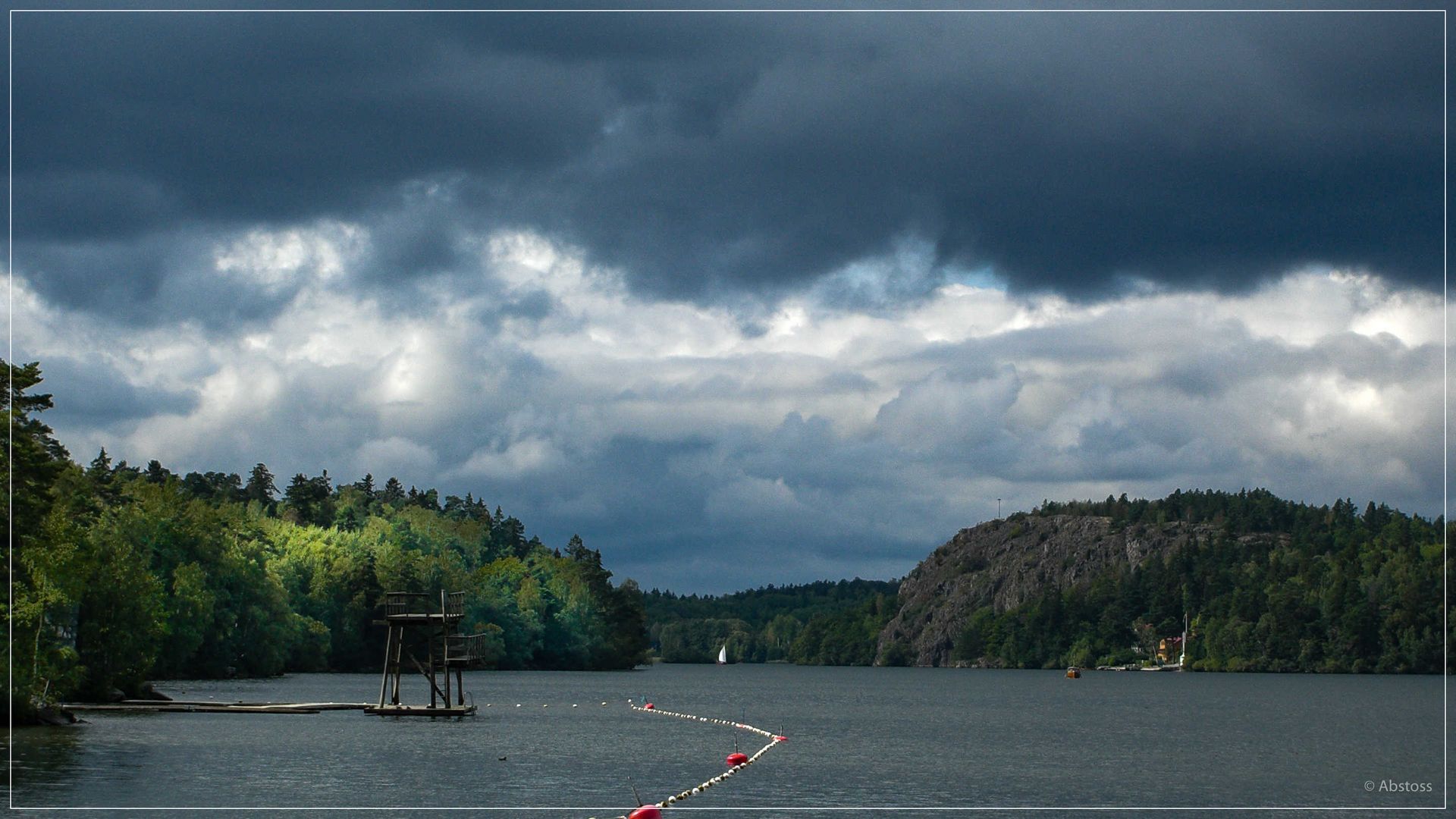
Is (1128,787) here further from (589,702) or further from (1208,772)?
(589,702)

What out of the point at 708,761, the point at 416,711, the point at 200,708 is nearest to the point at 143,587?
the point at 200,708

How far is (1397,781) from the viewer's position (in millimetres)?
74375

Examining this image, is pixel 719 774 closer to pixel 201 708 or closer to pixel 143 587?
pixel 201 708

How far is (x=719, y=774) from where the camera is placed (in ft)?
230

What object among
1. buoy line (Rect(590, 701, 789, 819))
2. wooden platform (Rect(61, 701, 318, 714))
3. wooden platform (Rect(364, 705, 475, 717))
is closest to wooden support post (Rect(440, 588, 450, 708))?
wooden platform (Rect(364, 705, 475, 717))

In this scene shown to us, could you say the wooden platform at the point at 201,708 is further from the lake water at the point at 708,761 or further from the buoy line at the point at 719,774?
the buoy line at the point at 719,774

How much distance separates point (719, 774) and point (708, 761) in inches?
302

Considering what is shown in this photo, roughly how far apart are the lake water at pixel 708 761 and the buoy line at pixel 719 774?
3.02 ft

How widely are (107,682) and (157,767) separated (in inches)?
1686

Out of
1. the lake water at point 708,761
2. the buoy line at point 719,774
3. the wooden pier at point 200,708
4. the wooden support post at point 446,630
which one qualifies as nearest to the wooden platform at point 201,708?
the wooden pier at point 200,708

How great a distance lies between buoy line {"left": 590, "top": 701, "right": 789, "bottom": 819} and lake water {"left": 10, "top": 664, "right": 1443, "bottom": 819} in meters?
0.92

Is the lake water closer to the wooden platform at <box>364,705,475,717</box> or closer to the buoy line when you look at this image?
the wooden platform at <box>364,705,475,717</box>

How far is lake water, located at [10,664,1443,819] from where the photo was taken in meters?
59.2

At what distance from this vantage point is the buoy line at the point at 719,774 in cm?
4891
